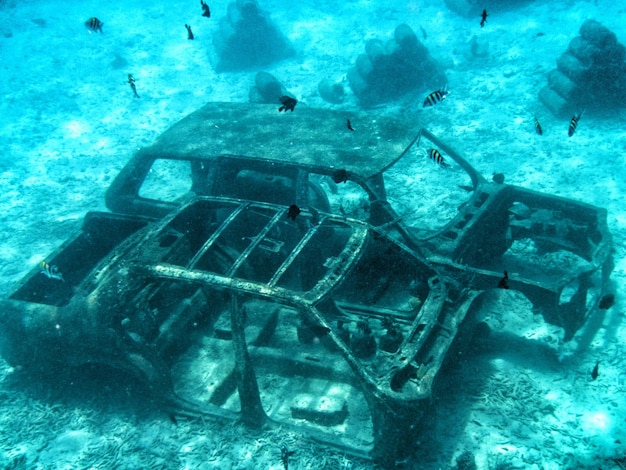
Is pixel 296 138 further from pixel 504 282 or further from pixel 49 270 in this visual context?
pixel 49 270

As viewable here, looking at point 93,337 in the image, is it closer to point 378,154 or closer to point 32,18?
point 378,154

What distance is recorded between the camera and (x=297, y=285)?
5816 mm

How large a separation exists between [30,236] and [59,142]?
18.1 feet

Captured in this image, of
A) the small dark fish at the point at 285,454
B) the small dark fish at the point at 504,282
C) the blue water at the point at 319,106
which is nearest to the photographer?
the small dark fish at the point at 285,454

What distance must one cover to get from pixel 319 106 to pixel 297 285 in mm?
8298

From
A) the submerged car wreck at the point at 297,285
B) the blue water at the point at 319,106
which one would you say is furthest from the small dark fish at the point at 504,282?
the blue water at the point at 319,106

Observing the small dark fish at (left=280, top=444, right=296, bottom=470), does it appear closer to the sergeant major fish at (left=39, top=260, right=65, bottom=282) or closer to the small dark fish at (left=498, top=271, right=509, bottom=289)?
the small dark fish at (left=498, top=271, right=509, bottom=289)

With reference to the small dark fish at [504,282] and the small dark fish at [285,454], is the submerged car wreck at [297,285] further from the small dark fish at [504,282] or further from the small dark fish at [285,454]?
the small dark fish at [285,454]

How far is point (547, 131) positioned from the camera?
9375mm

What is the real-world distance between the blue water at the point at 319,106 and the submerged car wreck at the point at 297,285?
0.52m

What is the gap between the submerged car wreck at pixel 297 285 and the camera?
142 inches

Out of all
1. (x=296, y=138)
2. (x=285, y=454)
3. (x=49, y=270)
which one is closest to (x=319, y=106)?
(x=296, y=138)

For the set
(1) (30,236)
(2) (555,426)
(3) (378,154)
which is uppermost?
(3) (378,154)

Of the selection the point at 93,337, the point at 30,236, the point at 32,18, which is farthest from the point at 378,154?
the point at 32,18
